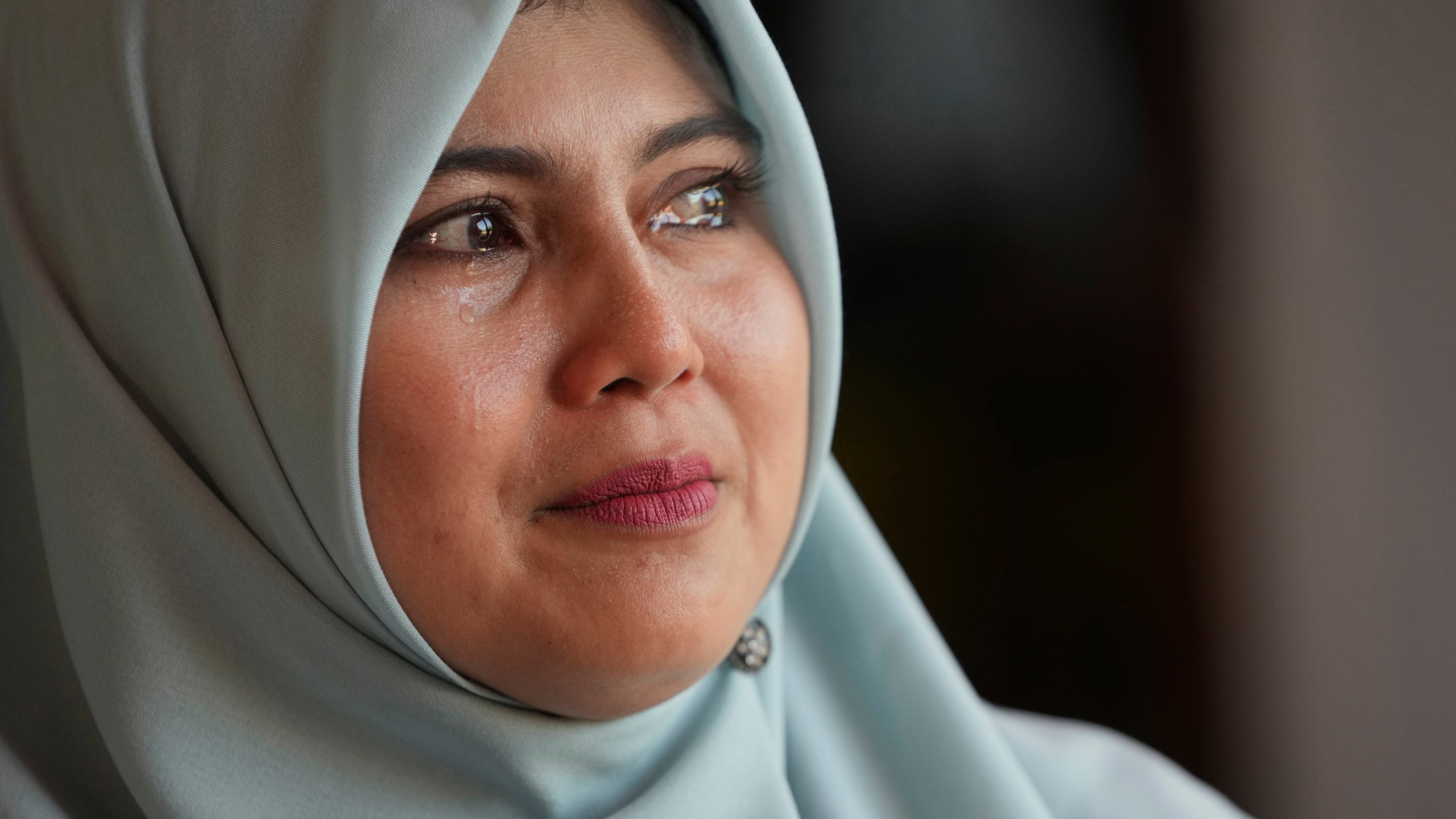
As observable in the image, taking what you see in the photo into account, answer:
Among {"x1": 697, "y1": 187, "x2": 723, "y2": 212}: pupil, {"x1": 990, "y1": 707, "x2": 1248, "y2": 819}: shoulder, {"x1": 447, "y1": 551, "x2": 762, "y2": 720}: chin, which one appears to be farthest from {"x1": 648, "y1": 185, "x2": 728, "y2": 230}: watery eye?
{"x1": 990, "y1": 707, "x2": 1248, "y2": 819}: shoulder

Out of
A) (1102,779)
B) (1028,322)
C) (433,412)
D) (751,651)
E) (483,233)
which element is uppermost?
(483,233)

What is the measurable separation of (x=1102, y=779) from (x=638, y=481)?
2.42 ft

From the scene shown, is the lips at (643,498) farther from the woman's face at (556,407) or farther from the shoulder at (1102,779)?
the shoulder at (1102,779)

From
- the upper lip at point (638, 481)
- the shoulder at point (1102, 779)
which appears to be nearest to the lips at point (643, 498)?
the upper lip at point (638, 481)

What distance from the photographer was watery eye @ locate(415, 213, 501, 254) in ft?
2.72

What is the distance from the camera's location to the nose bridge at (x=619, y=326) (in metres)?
0.80

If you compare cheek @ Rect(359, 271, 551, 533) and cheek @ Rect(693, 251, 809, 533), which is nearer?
cheek @ Rect(359, 271, 551, 533)

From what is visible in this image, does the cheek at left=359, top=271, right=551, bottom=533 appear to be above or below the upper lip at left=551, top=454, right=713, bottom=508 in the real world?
above

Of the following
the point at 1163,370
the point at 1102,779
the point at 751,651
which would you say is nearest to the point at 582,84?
the point at 751,651

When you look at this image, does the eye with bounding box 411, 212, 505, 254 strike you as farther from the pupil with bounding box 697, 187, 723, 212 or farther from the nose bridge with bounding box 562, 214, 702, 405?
the pupil with bounding box 697, 187, 723, 212

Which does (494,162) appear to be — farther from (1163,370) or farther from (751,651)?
(1163,370)

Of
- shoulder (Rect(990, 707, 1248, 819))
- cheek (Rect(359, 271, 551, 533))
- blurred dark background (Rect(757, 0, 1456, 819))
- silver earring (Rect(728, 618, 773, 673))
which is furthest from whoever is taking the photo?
A: blurred dark background (Rect(757, 0, 1456, 819))

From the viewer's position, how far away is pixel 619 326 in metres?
0.81

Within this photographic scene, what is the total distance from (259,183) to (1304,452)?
2.16 m
